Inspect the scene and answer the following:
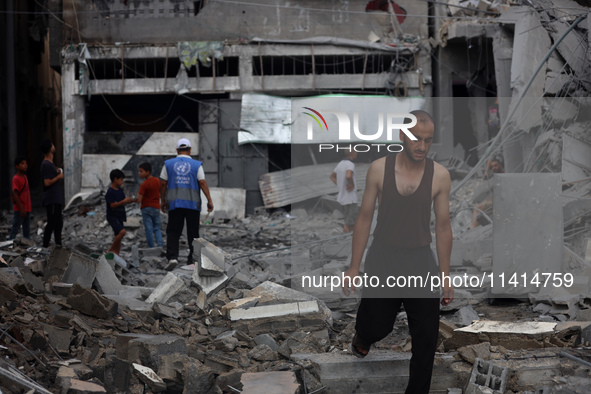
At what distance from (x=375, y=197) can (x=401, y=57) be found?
14.0 metres

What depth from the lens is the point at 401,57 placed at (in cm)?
1759

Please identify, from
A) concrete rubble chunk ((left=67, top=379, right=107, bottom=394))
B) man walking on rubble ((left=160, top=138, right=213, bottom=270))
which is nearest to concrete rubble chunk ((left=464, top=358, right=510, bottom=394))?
concrete rubble chunk ((left=67, top=379, right=107, bottom=394))

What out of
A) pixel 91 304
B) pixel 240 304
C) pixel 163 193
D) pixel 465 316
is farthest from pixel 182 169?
pixel 465 316

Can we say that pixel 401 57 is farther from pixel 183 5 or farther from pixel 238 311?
pixel 238 311

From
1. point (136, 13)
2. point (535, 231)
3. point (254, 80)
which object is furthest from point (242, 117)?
point (535, 231)

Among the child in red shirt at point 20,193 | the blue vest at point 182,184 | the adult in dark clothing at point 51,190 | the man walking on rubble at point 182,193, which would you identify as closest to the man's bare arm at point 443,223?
the man walking on rubble at point 182,193

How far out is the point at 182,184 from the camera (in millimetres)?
8398

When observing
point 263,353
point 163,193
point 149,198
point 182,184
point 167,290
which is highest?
point 182,184

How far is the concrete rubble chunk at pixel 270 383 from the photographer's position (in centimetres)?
413

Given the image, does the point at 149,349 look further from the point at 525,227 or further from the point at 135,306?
the point at 525,227

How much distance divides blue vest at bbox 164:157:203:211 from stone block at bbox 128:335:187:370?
382cm

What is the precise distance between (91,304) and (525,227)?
4.39 metres

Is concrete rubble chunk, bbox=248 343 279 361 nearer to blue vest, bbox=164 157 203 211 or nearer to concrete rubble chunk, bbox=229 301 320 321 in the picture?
concrete rubble chunk, bbox=229 301 320 321

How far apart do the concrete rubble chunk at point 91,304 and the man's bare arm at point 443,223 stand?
2.99 m
